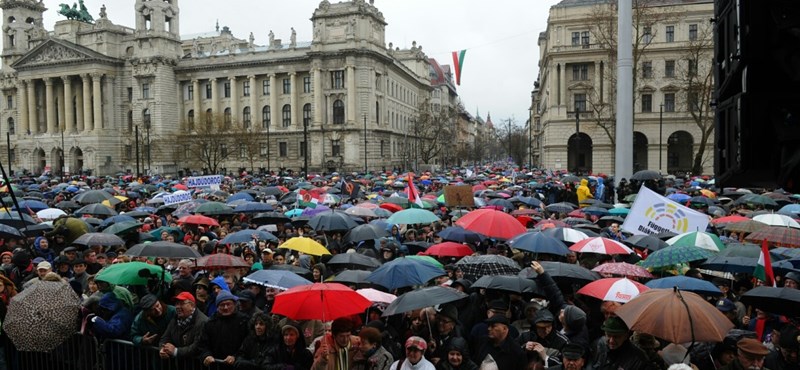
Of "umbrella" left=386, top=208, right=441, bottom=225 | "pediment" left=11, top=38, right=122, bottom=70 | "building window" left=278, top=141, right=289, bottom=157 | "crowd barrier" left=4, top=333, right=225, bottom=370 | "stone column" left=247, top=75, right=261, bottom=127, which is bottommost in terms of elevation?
"crowd barrier" left=4, top=333, right=225, bottom=370

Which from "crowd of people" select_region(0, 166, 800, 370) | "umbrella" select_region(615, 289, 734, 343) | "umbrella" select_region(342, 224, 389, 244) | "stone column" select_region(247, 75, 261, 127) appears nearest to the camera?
"umbrella" select_region(615, 289, 734, 343)

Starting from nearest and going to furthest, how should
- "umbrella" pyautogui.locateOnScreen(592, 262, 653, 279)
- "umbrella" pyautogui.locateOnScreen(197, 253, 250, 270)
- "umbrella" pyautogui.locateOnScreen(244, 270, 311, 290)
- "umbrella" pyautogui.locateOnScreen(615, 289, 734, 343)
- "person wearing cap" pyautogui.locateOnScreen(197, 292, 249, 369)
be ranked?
1. "umbrella" pyautogui.locateOnScreen(615, 289, 734, 343)
2. "person wearing cap" pyautogui.locateOnScreen(197, 292, 249, 369)
3. "umbrella" pyautogui.locateOnScreen(244, 270, 311, 290)
4. "umbrella" pyautogui.locateOnScreen(592, 262, 653, 279)
5. "umbrella" pyautogui.locateOnScreen(197, 253, 250, 270)

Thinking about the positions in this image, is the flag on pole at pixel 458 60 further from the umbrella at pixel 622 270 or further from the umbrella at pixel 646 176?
the umbrella at pixel 622 270

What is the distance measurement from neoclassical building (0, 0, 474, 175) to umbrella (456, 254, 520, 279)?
6527cm

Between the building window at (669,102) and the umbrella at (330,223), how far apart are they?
5586 cm

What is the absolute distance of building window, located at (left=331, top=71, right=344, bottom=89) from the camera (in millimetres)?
76562

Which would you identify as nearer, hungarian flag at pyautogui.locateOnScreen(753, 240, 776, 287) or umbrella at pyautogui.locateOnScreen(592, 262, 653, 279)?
hungarian flag at pyautogui.locateOnScreen(753, 240, 776, 287)

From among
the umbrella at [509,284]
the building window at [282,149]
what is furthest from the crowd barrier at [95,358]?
the building window at [282,149]

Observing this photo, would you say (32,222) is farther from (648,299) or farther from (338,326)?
(648,299)

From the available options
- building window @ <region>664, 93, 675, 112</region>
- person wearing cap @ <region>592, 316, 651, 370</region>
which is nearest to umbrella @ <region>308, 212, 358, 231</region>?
person wearing cap @ <region>592, 316, 651, 370</region>

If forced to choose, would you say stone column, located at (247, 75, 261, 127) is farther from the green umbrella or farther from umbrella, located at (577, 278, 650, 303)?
umbrella, located at (577, 278, 650, 303)

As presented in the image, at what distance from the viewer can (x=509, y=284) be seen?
750 cm

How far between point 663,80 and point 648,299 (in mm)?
61979

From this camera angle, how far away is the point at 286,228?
15461 millimetres
